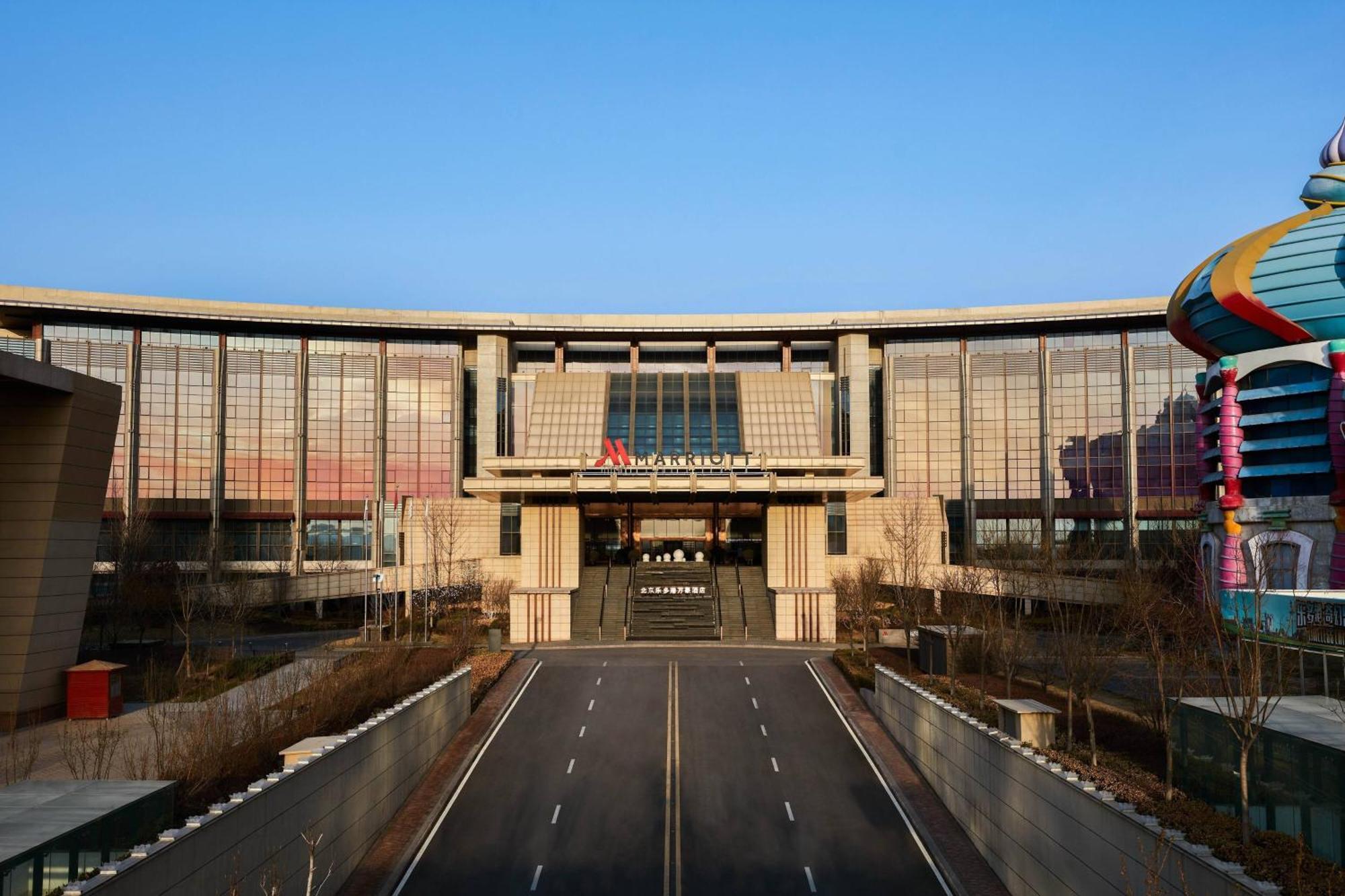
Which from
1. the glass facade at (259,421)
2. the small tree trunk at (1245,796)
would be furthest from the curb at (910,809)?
the glass facade at (259,421)

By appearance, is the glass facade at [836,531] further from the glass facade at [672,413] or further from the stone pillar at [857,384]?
the stone pillar at [857,384]

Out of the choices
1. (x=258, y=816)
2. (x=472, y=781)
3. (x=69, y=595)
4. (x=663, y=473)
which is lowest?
(x=472, y=781)

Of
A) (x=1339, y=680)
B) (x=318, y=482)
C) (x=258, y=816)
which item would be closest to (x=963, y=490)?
(x=318, y=482)

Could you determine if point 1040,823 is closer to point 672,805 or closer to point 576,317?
point 672,805

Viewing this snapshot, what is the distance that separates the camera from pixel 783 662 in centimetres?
5931

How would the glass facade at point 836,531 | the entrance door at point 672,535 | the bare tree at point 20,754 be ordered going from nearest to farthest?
1. the bare tree at point 20,754
2. the glass facade at point 836,531
3. the entrance door at point 672,535

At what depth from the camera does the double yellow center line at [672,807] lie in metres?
28.5

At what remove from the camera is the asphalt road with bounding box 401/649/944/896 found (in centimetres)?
2852

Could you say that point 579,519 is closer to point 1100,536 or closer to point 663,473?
point 663,473

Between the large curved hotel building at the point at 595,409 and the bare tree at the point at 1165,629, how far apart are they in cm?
2886

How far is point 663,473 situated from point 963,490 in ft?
139

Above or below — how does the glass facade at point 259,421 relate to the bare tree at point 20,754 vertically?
above

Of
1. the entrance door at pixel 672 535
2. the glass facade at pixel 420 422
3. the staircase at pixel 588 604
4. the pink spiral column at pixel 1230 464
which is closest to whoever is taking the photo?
the pink spiral column at pixel 1230 464

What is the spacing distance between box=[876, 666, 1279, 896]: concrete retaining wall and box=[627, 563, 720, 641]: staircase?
3292 centimetres
